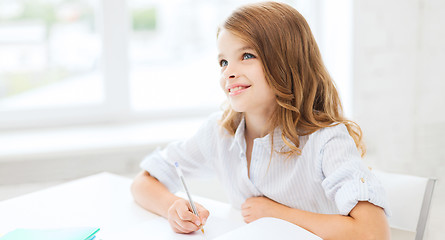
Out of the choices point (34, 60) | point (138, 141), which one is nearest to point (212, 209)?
point (138, 141)

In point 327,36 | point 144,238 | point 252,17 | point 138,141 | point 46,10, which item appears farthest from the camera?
point 327,36

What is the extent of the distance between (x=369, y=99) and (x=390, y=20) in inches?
14.1

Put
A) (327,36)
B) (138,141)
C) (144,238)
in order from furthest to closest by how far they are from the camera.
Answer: (327,36) < (138,141) < (144,238)

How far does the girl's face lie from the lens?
112 centimetres

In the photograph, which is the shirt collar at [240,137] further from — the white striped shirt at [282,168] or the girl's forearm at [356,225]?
the girl's forearm at [356,225]

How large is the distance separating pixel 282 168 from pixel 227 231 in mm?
229

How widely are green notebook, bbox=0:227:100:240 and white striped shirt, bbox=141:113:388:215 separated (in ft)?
1.12

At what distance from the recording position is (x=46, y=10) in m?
2.24

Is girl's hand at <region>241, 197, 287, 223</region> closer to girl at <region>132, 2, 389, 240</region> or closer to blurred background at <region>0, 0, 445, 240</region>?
girl at <region>132, 2, 389, 240</region>

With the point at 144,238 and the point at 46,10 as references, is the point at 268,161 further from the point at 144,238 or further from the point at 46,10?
the point at 46,10

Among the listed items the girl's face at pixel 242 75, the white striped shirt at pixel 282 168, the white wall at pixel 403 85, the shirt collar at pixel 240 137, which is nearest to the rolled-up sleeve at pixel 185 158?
the white striped shirt at pixel 282 168

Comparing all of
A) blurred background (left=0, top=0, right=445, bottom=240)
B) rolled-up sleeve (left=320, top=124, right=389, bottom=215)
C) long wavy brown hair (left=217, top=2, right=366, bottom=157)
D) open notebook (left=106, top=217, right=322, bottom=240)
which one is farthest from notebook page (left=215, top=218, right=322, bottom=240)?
blurred background (left=0, top=0, right=445, bottom=240)

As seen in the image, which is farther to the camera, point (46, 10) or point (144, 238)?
point (46, 10)

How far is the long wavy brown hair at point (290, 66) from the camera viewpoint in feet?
3.62
